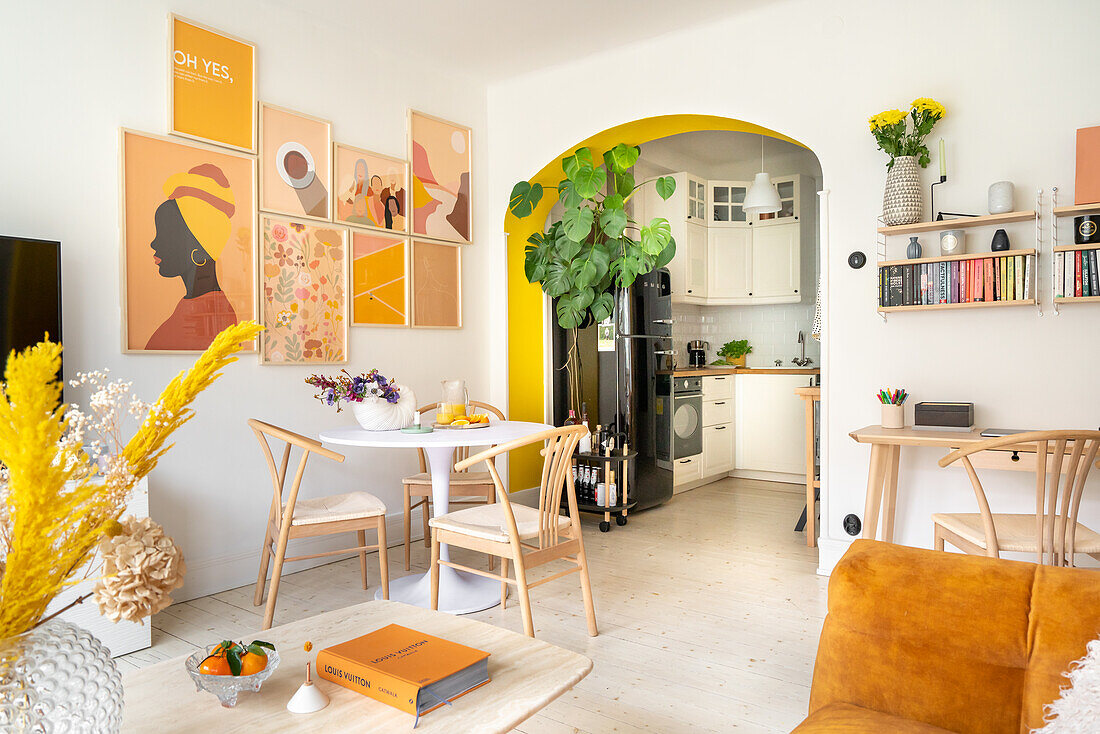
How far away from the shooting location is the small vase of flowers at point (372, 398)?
3.12 meters

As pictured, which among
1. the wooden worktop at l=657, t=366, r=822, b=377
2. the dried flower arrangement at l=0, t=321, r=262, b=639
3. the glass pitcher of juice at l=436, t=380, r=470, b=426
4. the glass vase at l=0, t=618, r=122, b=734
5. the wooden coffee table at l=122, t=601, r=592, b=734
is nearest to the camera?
the dried flower arrangement at l=0, t=321, r=262, b=639

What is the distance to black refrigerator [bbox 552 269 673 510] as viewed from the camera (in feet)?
15.9

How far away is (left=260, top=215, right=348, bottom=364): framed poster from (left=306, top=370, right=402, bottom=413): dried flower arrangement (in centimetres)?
66

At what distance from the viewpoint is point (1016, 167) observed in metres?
3.21

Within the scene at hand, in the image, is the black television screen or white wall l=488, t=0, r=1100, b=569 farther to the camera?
white wall l=488, t=0, r=1100, b=569

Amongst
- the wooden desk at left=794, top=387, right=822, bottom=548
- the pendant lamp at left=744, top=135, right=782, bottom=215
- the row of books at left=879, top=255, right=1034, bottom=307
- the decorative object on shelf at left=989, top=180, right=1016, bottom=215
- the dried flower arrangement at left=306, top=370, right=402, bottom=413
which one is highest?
the pendant lamp at left=744, top=135, right=782, bottom=215

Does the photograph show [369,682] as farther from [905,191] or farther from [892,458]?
[905,191]

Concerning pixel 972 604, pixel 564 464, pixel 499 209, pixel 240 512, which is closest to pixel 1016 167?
pixel 564 464

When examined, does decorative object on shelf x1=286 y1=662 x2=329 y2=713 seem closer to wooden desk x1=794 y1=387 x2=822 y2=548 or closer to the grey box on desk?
the grey box on desk

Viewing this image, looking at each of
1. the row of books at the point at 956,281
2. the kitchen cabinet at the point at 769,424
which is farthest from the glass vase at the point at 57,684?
the kitchen cabinet at the point at 769,424

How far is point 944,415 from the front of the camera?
3.20 m

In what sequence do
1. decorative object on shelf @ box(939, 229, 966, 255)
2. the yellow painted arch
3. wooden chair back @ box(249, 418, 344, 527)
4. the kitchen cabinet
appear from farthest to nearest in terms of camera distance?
1. the kitchen cabinet
2. the yellow painted arch
3. decorative object on shelf @ box(939, 229, 966, 255)
4. wooden chair back @ box(249, 418, 344, 527)

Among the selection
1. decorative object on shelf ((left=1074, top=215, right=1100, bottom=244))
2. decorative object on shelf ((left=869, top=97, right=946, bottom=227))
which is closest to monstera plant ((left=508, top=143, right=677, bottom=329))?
decorative object on shelf ((left=869, top=97, right=946, bottom=227))

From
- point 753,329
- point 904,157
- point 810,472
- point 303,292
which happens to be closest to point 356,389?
point 303,292
